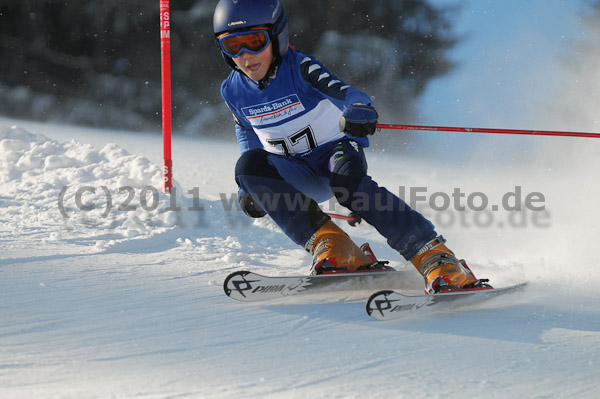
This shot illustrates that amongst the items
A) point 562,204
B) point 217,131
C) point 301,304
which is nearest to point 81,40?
point 217,131

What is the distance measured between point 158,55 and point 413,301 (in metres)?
8.05

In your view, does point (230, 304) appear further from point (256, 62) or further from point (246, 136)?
point (256, 62)

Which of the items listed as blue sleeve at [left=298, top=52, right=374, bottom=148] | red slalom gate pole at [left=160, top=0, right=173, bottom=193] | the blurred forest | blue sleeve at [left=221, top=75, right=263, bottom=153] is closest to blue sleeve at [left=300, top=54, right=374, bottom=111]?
blue sleeve at [left=298, top=52, right=374, bottom=148]

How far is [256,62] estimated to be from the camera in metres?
2.25

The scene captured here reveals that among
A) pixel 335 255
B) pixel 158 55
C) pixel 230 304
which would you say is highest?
pixel 158 55

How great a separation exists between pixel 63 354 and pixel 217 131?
7576 mm

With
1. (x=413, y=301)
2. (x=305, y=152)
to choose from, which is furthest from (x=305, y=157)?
(x=413, y=301)

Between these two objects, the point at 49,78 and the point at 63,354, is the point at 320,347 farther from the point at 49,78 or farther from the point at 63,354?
the point at 49,78

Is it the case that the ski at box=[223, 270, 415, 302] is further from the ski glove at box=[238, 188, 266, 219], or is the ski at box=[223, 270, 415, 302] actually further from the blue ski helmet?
the blue ski helmet

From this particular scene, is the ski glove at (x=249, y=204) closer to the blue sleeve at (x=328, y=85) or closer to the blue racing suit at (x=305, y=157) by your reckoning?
the blue racing suit at (x=305, y=157)

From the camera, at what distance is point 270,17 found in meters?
2.24

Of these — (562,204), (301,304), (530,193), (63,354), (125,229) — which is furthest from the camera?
(530,193)

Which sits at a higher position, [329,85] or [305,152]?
[329,85]

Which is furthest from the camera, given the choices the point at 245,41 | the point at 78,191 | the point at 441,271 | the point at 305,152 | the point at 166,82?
the point at 78,191
